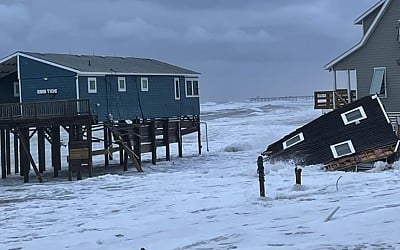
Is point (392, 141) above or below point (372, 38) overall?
below

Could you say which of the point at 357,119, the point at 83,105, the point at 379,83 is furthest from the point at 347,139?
the point at 83,105

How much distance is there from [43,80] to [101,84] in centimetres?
309

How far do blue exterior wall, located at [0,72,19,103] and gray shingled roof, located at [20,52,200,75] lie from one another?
8.59ft

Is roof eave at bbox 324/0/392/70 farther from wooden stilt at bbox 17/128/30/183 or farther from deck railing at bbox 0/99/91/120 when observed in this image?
wooden stilt at bbox 17/128/30/183

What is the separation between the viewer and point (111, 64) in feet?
146

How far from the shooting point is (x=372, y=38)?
122 ft

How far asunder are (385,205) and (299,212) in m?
2.01

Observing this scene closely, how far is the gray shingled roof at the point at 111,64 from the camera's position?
1590 inches

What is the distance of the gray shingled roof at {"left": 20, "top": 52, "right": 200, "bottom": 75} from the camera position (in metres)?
40.4

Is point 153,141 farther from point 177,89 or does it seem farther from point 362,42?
point 362,42

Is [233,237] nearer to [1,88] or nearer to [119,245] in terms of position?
[119,245]

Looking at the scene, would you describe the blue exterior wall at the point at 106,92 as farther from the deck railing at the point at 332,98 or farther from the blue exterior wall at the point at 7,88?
the deck railing at the point at 332,98

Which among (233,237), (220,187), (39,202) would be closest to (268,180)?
(220,187)

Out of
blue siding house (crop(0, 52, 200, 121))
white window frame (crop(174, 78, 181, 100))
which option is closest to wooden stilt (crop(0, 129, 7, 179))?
blue siding house (crop(0, 52, 200, 121))
